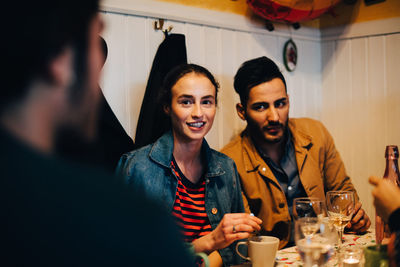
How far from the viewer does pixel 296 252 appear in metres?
1.29

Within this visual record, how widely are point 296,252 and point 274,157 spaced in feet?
2.55

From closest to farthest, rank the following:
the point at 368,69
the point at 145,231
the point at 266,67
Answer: the point at 145,231
the point at 266,67
the point at 368,69

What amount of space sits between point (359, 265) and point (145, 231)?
86 cm

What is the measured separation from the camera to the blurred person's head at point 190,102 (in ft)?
5.27

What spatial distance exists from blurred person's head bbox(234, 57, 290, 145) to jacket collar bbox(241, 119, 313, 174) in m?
0.07

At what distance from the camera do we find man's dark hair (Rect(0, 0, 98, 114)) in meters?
0.36

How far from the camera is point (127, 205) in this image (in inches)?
14.8

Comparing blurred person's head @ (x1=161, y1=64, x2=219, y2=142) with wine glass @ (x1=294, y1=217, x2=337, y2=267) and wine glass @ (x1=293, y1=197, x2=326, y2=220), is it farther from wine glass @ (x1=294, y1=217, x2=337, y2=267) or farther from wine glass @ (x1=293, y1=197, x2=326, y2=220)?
wine glass @ (x1=294, y1=217, x2=337, y2=267)

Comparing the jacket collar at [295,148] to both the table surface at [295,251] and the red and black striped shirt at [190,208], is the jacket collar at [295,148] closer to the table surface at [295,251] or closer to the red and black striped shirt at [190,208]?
the red and black striped shirt at [190,208]

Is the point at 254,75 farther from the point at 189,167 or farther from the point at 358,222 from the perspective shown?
the point at 358,222

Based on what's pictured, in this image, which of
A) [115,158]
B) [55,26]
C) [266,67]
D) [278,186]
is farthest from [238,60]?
[55,26]

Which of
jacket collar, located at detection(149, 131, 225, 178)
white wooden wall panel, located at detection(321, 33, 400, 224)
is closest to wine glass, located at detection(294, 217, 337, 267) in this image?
jacket collar, located at detection(149, 131, 225, 178)

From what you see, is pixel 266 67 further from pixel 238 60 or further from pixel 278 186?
pixel 278 186

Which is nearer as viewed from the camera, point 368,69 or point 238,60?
point 238,60
